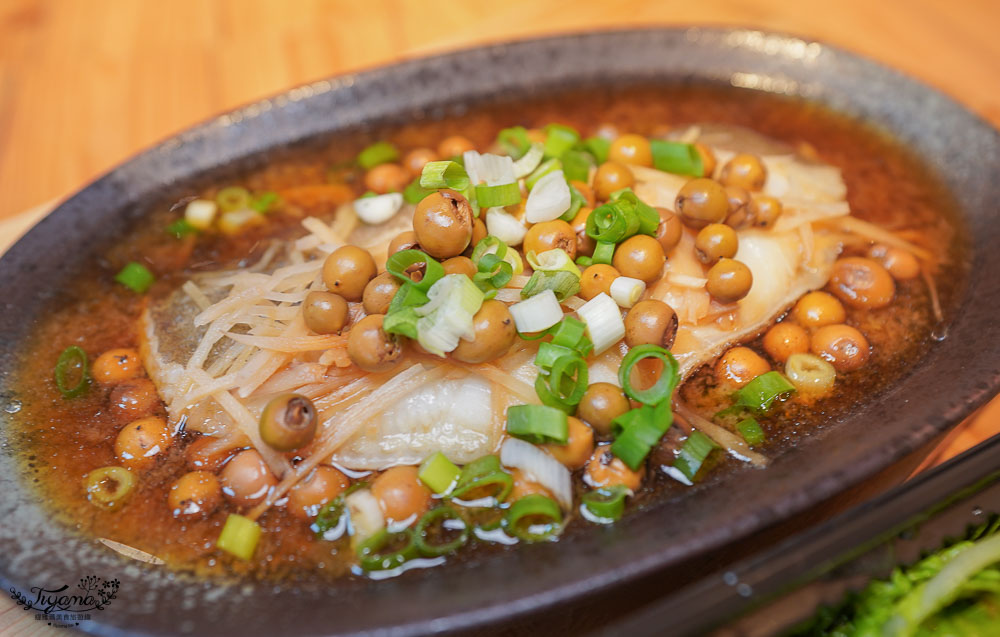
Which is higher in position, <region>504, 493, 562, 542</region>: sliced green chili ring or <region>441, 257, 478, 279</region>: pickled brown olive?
<region>441, 257, 478, 279</region>: pickled brown olive

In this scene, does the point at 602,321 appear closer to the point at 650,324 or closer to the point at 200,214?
the point at 650,324

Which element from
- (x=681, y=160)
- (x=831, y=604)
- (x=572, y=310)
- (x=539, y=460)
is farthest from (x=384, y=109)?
(x=831, y=604)

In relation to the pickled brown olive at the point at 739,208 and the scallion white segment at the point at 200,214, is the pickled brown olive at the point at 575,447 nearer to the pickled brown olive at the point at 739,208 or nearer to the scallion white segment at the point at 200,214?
the pickled brown olive at the point at 739,208

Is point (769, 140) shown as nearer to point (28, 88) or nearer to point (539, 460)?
point (539, 460)

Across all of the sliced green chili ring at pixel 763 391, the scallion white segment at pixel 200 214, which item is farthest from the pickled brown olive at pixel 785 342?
the scallion white segment at pixel 200 214

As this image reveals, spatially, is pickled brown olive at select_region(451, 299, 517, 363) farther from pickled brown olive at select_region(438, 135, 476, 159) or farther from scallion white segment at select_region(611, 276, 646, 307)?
pickled brown olive at select_region(438, 135, 476, 159)

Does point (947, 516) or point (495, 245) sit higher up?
point (947, 516)

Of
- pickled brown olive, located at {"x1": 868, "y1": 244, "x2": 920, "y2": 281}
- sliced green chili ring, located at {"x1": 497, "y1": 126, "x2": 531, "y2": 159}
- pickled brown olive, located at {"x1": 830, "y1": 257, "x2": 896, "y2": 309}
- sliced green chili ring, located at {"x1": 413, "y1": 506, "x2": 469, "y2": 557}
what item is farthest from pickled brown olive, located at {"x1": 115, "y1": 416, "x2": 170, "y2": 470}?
pickled brown olive, located at {"x1": 868, "y1": 244, "x2": 920, "y2": 281}

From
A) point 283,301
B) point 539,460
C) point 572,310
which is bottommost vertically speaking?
point 283,301
